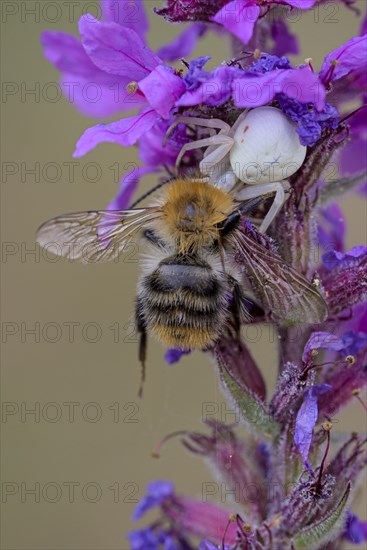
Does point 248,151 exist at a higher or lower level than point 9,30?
lower

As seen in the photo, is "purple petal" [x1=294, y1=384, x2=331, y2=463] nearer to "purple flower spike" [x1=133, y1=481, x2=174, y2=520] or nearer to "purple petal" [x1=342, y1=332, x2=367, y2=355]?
"purple petal" [x1=342, y1=332, x2=367, y2=355]

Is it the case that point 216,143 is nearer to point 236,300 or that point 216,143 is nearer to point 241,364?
point 236,300

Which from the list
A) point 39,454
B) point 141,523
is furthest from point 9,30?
point 141,523

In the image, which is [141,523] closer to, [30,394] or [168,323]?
[30,394]

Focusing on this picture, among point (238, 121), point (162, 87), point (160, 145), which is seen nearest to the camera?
point (162, 87)

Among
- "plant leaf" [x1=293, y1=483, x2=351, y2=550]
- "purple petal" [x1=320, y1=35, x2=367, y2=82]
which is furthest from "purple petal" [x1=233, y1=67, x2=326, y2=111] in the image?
"plant leaf" [x1=293, y1=483, x2=351, y2=550]

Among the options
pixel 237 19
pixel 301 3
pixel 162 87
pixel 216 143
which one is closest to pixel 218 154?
pixel 216 143
